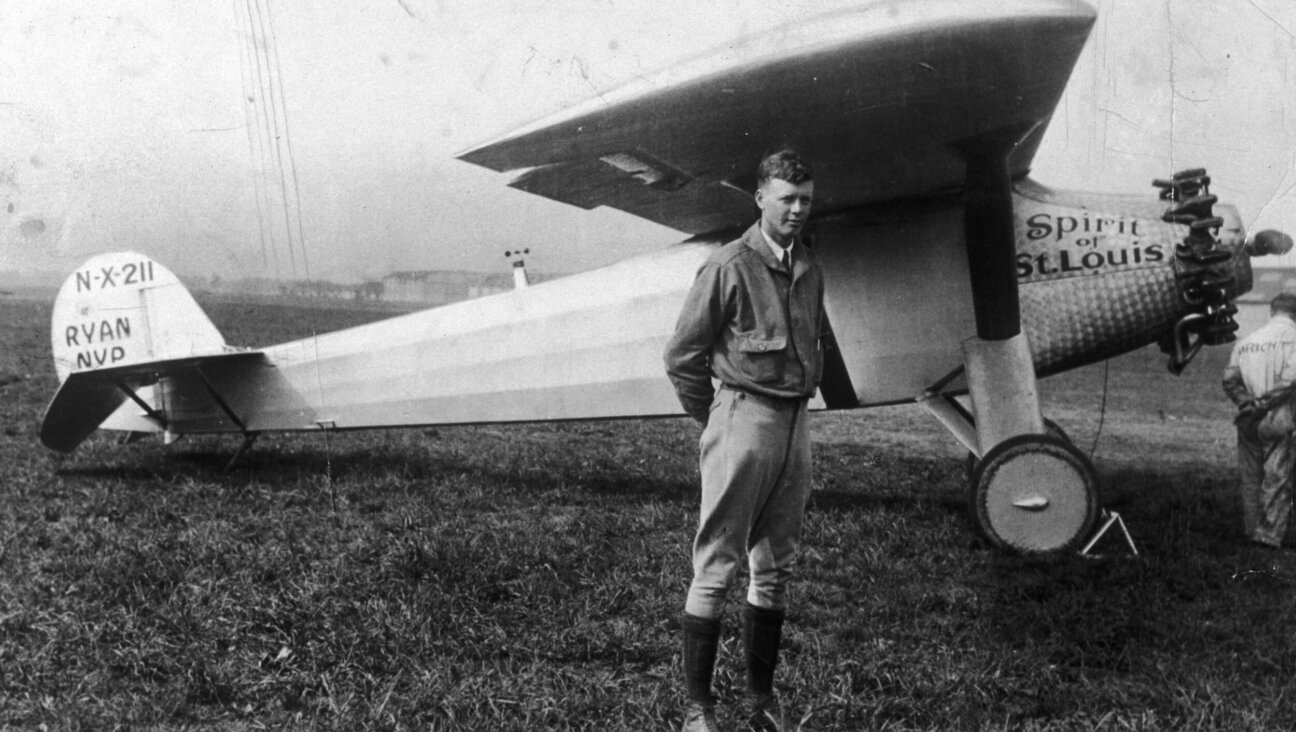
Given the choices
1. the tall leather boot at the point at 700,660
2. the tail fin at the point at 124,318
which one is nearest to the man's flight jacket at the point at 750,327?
the tall leather boot at the point at 700,660

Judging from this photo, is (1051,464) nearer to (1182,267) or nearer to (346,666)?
(1182,267)

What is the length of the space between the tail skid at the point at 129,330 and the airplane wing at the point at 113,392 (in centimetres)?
1

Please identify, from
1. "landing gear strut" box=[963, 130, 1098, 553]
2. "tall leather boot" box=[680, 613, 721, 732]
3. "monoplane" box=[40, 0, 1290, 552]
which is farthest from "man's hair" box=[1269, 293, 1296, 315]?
"tall leather boot" box=[680, 613, 721, 732]

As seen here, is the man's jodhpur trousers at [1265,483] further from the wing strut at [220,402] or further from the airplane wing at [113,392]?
the wing strut at [220,402]

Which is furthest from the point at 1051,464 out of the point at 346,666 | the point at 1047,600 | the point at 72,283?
the point at 72,283

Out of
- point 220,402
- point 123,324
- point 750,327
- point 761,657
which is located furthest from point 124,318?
point 761,657

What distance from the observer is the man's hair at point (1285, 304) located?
511 centimetres

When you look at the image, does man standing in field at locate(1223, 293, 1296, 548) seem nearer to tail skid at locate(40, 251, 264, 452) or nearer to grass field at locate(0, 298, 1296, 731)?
grass field at locate(0, 298, 1296, 731)

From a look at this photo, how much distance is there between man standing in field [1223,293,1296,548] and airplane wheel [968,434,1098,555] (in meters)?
1.42

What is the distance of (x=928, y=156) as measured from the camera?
4.73 m

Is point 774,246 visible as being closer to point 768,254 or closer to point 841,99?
point 768,254

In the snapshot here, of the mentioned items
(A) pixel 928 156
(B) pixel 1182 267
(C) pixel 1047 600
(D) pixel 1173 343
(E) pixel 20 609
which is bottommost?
(C) pixel 1047 600

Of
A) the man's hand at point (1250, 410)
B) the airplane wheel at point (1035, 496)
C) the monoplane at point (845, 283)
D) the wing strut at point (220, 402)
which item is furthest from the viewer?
the wing strut at point (220, 402)

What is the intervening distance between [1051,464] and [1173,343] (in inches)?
57.9
